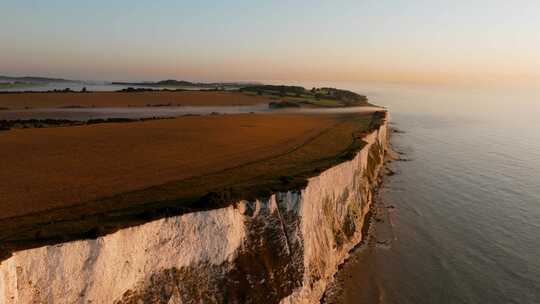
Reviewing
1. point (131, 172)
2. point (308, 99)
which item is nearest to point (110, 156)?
point (131, 172)

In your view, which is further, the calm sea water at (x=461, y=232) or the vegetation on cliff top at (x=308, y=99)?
the vegetation on cliff top at (x=308, y=99)

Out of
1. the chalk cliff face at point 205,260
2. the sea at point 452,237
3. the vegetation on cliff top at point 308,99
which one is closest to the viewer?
the chalk cliff face at point 205,260

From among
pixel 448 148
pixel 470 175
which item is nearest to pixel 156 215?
pixel 470 175

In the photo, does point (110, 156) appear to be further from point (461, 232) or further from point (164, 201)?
point (461, 232)

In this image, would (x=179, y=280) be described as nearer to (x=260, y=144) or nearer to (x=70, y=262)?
(x=70, y=262)

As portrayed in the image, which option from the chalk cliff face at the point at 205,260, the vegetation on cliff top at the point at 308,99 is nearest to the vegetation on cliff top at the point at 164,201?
the chalk cliff face at the point at 205,260

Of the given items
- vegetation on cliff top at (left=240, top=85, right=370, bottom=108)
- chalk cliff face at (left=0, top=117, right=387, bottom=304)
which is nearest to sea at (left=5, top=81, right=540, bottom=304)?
chalk cliff face at (left=0, top=117, right=387, bottom=304)

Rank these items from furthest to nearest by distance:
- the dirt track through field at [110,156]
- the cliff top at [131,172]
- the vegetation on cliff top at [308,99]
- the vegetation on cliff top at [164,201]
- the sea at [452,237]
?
1. the vegetation on cliff top at [308,99]
2. the sea at [452,237]
3. the dirt track through field at [110,156]
4. the cliff top at [131,172]
5. the vegetation on cliff top at [164,201]

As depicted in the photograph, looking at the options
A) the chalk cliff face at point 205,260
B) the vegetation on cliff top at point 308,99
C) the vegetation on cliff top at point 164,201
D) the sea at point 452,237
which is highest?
the vegetation on cliff top at point 308,99

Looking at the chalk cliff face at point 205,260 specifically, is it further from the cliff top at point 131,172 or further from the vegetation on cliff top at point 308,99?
the vegetation on cliff top at point 308,99

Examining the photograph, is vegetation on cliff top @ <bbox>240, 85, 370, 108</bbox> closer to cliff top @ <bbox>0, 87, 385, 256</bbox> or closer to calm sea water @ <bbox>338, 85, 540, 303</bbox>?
calm sea water @ <bbox>338, 85, 540, 303</bbox>
